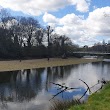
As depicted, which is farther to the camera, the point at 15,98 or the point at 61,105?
the point at 15,98

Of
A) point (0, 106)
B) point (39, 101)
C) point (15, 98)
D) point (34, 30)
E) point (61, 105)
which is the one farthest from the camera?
point (34, 30)

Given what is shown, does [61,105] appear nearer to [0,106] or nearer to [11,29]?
[0,106]

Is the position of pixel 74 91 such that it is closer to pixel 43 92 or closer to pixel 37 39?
pixel 43 92

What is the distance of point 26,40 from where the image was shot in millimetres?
110500

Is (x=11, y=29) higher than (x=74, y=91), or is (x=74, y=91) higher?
(x=11, y=29)

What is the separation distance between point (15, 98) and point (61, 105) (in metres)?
8.67

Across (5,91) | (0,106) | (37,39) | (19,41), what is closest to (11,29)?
(19,41)

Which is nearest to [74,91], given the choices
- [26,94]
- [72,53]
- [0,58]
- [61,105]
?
[26,94]

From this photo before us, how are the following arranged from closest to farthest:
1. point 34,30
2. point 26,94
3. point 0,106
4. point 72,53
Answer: point 0,106 < point 26,94 < point 34,30 < point 72,53

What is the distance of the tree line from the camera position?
9700 cm

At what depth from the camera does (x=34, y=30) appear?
111750 millimetres

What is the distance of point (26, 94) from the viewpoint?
87.6ft

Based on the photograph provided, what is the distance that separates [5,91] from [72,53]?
11051 cm

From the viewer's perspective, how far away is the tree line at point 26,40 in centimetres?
9700
